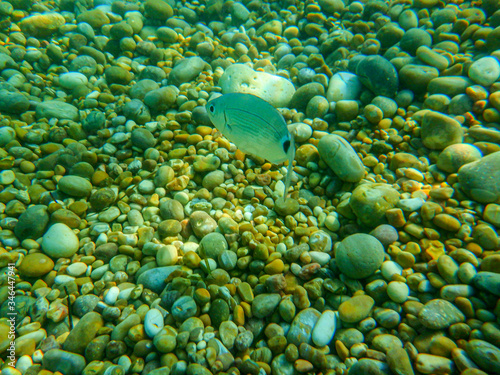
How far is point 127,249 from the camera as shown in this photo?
2219 mm

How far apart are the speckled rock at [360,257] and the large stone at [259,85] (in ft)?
8.12

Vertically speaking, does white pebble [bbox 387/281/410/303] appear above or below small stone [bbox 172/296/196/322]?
above

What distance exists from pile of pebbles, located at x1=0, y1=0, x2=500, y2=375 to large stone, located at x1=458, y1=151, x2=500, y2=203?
17 millimetres

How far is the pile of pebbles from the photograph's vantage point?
1661mm

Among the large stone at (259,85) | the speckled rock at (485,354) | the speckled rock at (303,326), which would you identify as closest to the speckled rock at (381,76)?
the large stone at (259,85)

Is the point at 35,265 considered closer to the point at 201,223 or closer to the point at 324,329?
the point at 201,223

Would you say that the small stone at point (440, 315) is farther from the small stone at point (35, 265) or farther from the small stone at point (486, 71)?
the small stone at point (35, 265)

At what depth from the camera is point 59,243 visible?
85.6 inches

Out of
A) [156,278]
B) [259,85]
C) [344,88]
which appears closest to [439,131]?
[344,88]

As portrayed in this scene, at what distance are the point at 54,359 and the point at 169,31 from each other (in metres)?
5.20

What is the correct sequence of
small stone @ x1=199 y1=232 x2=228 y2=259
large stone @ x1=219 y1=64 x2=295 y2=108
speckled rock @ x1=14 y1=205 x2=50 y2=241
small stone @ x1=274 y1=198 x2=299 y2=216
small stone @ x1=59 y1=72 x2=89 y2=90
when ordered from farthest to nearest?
small stone @ x1=59 y1=72 x2=89 y2=90 → large stone @ x1=219 y1=64 x2=295 y2=108 → small stone @ x1=274 y1=198 x2=299 y2=216 → speckled rock @ x1=14 y1=205 x2=50 y2=241 → small stone @ x1=199 y1=232 x2=228 y2=259

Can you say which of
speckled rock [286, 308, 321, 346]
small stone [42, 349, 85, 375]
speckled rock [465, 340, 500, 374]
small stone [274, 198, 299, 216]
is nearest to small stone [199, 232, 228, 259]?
small stone [274, 198, 299, 216]

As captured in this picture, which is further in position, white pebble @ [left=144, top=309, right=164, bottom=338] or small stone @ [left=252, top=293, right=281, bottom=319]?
small stone @ [left=252, top=293, right=281, bottom=319]

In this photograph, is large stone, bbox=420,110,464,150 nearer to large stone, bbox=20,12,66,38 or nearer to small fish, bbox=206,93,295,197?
small fish, bbox=206,93,295,197
